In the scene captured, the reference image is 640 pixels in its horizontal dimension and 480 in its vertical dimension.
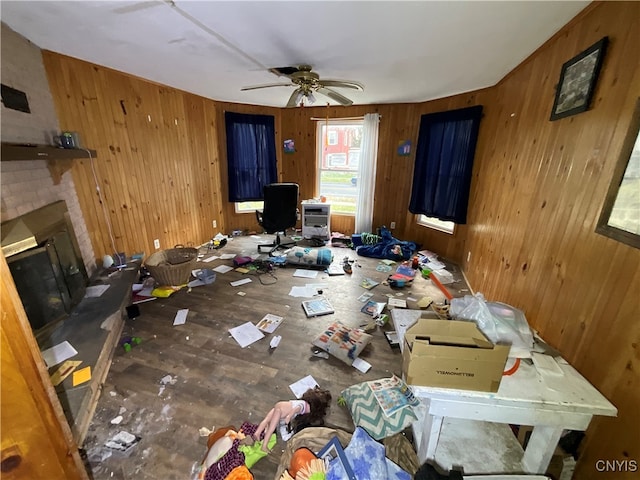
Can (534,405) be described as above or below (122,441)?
above

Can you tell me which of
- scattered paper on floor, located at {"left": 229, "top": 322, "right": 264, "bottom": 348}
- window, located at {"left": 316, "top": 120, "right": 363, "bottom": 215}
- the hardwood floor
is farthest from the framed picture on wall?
window, located at {"left": 316, "top": 120, "right": 363, "bottom": 215}

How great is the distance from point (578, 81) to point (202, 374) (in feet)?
9.76

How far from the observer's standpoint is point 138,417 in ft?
5.11

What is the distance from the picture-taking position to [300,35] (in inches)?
74.5

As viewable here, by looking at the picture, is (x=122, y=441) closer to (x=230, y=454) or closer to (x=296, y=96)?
(x=230, y=454)

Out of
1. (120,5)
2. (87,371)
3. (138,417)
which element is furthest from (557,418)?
(120,5)

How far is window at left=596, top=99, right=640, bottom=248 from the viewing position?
107 cm

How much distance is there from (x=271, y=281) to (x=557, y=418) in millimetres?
2655

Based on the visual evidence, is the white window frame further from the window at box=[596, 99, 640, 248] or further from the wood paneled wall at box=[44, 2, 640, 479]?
the window at box=[596, 99, 640, 248]

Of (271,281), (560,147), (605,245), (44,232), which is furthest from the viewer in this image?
(271,281)

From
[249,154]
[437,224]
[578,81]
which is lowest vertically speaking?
[437,224]

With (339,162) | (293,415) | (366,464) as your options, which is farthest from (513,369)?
(339,162)

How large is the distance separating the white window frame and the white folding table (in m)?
2.98

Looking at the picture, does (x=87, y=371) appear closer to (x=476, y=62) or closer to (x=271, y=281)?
(x=271, y=281)
